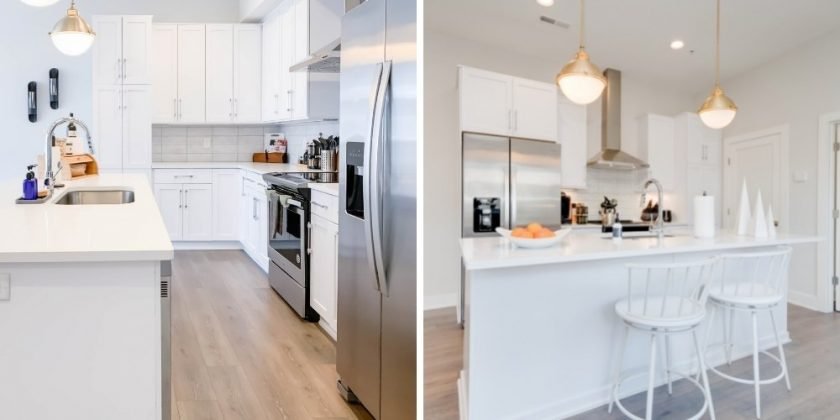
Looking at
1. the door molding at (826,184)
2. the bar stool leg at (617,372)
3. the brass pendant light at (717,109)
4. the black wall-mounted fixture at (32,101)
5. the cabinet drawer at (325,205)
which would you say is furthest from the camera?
the black wall-mounted fixture at (32,101)

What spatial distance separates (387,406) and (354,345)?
31cm

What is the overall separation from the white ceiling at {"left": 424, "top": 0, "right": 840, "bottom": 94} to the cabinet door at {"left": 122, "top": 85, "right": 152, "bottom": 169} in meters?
4.58

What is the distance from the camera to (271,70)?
17.7ft

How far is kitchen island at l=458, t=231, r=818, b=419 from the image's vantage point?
186 centimetres

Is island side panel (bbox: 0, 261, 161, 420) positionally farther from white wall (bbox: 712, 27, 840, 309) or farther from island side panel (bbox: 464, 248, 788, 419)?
white wall (bbox: 712, 27, 840, 309)

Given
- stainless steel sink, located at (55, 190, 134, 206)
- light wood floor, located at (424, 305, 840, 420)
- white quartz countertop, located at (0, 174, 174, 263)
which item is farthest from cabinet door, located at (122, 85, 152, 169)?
light wood floor, located at (424, 305, 840, 420)

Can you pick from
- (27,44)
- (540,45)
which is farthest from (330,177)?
(27,44)

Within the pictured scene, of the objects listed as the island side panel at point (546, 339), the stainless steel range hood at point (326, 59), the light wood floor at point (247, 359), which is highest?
the stainless steel range hood at point (326, 59)

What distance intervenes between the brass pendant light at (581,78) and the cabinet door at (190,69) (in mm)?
4746

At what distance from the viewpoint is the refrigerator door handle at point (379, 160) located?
1848 mm

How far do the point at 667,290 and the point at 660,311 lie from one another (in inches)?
6.1

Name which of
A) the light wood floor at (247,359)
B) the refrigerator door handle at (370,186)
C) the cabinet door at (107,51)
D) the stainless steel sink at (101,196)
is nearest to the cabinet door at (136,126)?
the cabinet door at (107,51)

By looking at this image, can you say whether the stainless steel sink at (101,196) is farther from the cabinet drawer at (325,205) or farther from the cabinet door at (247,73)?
the cabinet door at (247,73)

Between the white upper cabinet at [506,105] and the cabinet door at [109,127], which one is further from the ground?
the cabinet door at [109,127]
